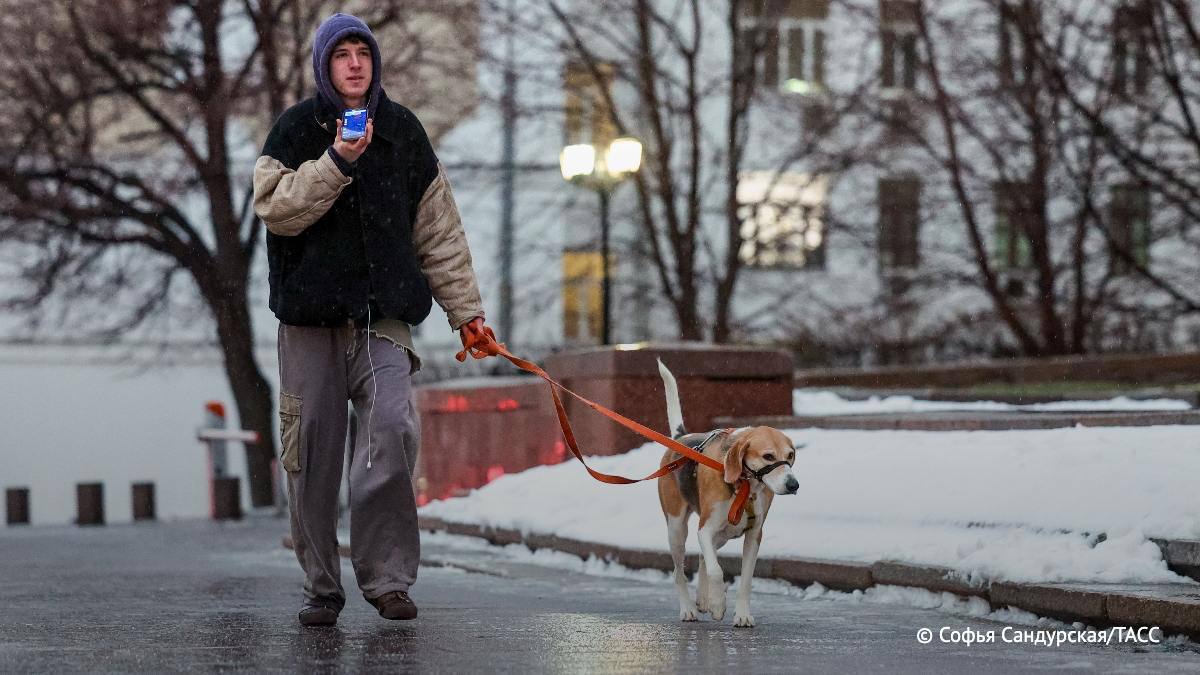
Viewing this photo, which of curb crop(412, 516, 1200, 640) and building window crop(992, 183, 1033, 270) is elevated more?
building window crop(992, 183, 1033, 270)

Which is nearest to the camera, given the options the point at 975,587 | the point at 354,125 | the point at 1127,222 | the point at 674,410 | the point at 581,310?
the point at 354,125

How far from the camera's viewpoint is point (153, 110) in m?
27.8

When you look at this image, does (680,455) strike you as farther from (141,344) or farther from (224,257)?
(141,344)

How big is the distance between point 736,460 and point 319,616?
5.82 ft

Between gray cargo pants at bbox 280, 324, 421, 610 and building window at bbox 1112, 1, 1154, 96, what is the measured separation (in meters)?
17.4

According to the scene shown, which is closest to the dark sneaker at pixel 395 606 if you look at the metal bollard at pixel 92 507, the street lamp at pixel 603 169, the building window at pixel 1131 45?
the street lamp at pixel 603 169

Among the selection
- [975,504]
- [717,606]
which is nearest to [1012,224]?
[975,504]

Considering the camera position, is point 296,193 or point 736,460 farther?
point 736,460

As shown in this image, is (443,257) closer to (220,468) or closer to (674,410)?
(674,410)

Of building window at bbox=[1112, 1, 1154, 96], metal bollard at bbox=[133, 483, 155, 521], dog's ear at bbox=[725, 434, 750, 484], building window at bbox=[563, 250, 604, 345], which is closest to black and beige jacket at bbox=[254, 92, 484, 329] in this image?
dog's ear at bbox=[725, 434, 750, 484]

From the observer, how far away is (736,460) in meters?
8.14

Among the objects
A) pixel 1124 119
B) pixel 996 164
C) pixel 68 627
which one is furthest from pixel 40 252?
pixel 68 627

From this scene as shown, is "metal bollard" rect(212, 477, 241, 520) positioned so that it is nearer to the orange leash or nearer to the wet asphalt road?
the wet asphalt road

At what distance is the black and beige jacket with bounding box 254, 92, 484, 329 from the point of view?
748 centimetres
